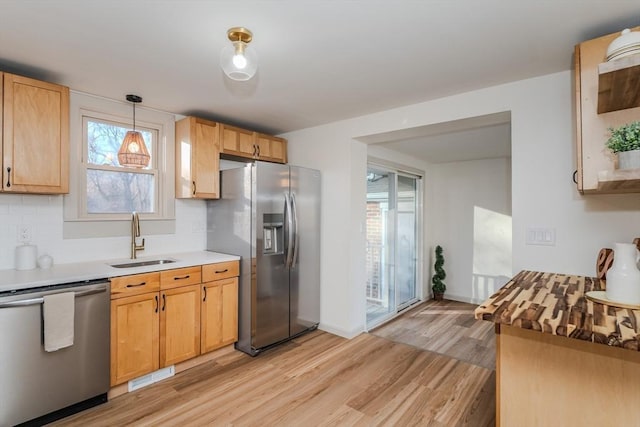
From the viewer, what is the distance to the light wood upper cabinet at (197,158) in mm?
3158

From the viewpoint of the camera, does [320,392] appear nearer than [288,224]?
Yes

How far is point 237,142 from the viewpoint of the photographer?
348cm

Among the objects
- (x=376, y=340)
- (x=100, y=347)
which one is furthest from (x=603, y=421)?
(x=100, y=347)

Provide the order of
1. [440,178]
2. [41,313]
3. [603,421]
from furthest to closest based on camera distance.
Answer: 1. [440,178]
2. [41,313]
3. [603,421]

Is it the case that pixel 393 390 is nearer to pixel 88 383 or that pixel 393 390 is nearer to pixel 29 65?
pixel 88 383

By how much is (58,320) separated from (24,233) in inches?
37.2

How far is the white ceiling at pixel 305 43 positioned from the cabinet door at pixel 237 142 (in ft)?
1.81

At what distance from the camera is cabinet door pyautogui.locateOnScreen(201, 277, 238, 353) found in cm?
289

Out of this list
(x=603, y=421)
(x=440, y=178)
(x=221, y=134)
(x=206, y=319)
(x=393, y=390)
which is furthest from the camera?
(x=440, y=178)

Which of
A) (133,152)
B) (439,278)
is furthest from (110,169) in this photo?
(439,278)

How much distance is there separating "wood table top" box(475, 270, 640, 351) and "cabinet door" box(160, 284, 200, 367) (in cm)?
231

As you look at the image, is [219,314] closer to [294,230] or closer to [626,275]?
[294,230]

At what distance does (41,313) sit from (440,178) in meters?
5.23

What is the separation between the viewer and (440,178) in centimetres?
Answer: 540
